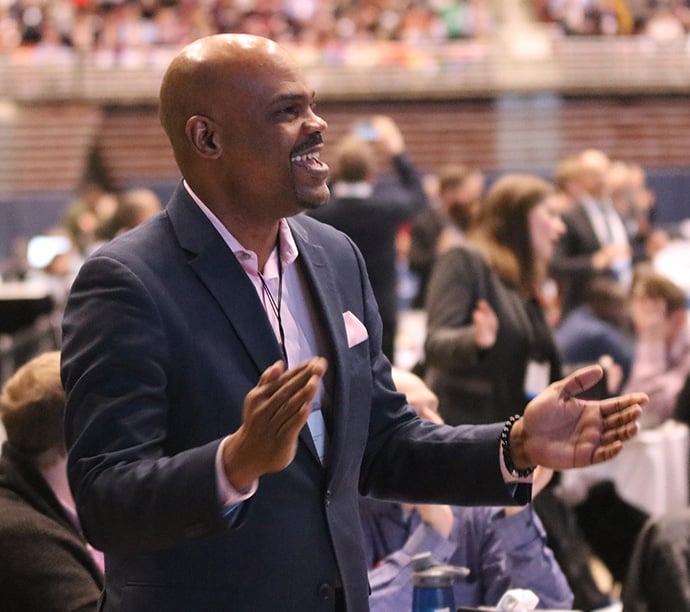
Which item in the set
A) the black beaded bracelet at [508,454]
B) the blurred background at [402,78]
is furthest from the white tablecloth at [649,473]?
the blurred background at [402,78]

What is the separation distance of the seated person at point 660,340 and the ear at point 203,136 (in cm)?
384

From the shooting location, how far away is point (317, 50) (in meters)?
18.7

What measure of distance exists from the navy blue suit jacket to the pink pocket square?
1 centimetres

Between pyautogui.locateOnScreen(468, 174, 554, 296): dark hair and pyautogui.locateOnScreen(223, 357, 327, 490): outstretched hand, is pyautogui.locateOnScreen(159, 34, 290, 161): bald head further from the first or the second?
pyautogui.locateOnScreen(468, 174, 554, 296): dark hair

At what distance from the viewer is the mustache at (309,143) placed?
5.90 ft

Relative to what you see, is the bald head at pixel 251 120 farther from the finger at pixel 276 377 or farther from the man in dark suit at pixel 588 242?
the man in dark suit at pixel 588 242

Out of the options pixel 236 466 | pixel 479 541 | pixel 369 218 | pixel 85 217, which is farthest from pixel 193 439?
pixel 85 217

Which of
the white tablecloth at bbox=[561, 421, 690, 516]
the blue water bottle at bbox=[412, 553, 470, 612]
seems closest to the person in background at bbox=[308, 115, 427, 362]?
the white tablecloth at bbox=[561, 421, 690, 516]

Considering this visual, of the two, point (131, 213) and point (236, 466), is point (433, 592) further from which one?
point (131, 213)

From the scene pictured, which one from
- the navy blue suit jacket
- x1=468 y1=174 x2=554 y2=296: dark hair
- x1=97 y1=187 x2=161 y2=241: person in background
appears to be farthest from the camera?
x1=97 y1=187 x2=161 y2=241: person in background

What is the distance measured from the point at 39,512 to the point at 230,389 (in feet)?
3.39

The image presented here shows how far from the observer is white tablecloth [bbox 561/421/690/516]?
15.4 ft

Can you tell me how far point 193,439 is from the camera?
174cm

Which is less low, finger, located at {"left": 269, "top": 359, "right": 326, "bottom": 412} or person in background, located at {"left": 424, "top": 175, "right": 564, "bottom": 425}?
finger, located at {"left": 269, "top": 359, "right": 326, "bottom": 412}
